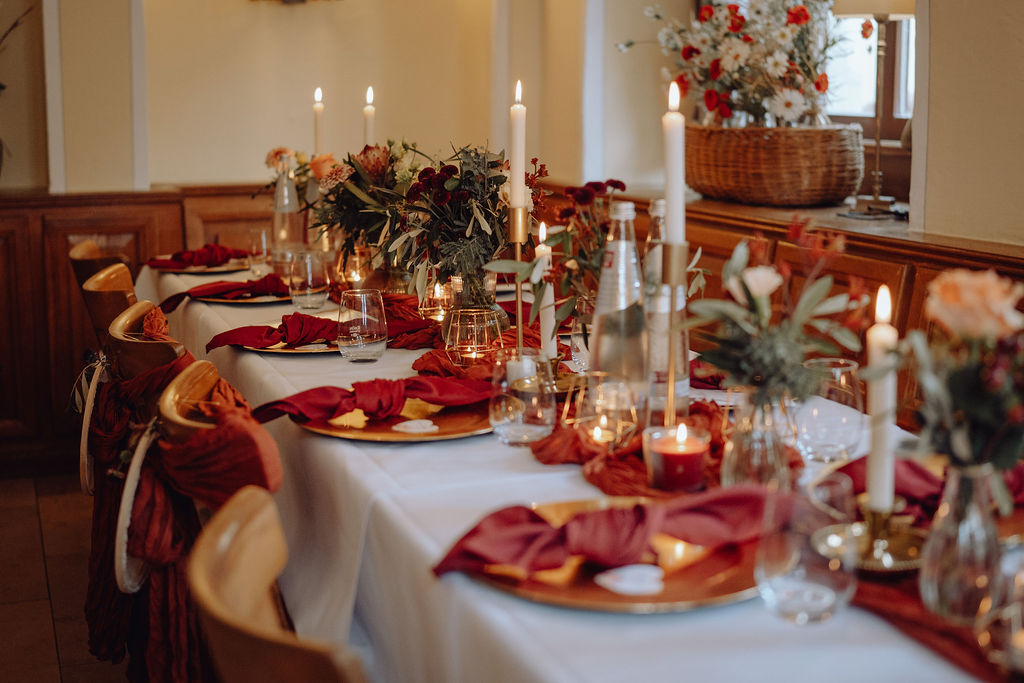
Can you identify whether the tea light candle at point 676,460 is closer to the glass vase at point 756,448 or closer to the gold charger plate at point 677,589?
the glass vase at point 756,448

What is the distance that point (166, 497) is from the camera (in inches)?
63.7

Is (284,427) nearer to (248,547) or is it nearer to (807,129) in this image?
(248,547)

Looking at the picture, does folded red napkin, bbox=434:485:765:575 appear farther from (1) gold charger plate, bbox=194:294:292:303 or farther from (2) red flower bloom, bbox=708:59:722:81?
(2) red flower bloom, bbox=708:59:722:81

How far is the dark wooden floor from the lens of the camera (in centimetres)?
257

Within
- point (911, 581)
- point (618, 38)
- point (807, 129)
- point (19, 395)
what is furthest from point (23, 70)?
point (911, 581)

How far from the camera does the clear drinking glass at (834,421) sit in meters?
1.46

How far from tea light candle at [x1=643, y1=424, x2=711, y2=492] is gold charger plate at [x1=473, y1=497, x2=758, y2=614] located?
193 millimetres

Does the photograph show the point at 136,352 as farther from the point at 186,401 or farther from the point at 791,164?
the point at 791,164

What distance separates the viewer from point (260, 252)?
3.20 meters

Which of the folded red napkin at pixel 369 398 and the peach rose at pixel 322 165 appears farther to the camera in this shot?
the peach rose at pixel 322 165

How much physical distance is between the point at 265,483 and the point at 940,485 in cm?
82

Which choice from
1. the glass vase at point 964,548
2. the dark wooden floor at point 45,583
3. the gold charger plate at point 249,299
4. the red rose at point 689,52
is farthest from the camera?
the red rose at point 689,52

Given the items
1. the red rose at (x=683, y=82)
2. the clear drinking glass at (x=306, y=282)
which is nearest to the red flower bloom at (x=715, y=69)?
the red rose at (x=683, y=82)

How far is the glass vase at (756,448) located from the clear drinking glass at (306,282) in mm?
1547
